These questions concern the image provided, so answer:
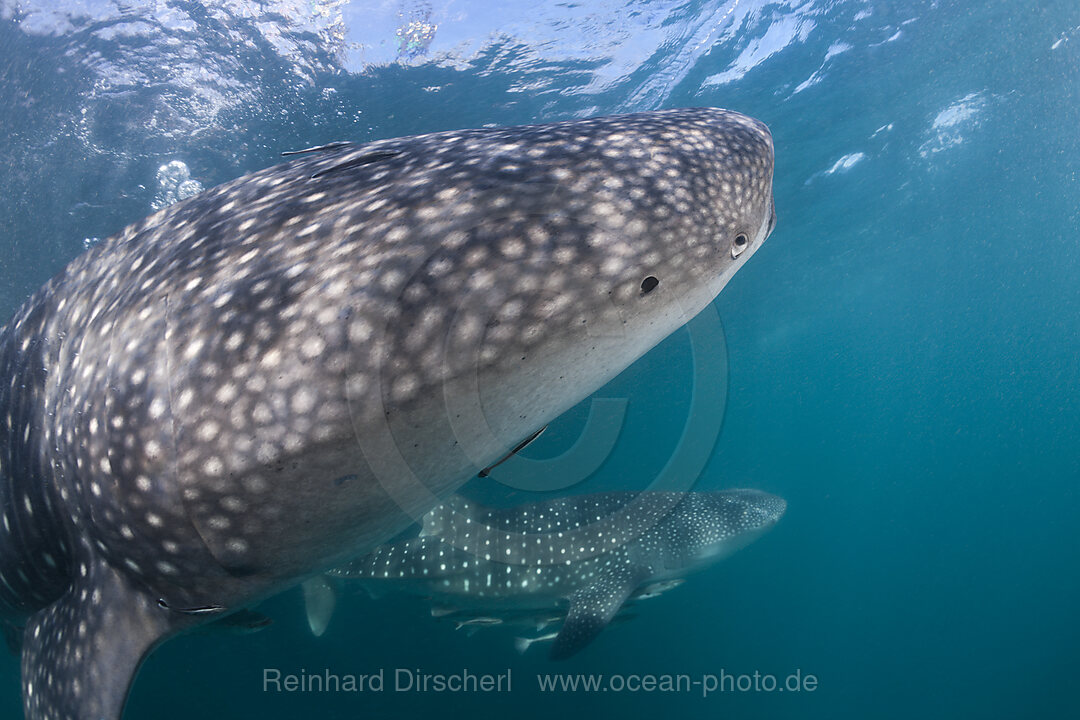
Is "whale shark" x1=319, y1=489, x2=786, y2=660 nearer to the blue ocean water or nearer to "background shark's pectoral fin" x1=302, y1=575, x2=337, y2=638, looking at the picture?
"background shark's pectoral fin" x1=302, y1=575, x2=337, y2=638

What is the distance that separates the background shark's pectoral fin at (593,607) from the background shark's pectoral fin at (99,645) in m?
6.42

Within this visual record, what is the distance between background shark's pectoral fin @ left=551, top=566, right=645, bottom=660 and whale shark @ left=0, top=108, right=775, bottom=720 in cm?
650

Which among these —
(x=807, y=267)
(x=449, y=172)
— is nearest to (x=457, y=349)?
(x=449, y=172)

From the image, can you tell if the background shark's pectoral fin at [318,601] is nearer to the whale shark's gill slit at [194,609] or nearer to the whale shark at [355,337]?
the whale shark at [355,337]

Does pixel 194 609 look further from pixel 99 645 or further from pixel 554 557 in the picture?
pixel 554 557

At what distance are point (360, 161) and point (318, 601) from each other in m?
8.23

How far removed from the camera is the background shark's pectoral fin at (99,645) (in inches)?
85.2

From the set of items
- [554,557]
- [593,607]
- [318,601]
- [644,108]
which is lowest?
[593,607]

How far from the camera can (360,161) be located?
2025 millimetres

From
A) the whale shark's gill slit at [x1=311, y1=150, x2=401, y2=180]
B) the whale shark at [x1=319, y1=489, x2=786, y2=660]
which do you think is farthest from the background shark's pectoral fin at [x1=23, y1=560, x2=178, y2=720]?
the whale shark at [x1=319, y1=489, x2=786, y2=660]

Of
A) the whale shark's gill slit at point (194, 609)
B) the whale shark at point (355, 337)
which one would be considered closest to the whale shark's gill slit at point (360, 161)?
the whale shark at point (355, 337)

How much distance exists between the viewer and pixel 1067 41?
53.9 feet

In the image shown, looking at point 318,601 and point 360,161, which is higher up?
point 360,161

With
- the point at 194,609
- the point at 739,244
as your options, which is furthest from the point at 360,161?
the point at 194,609
